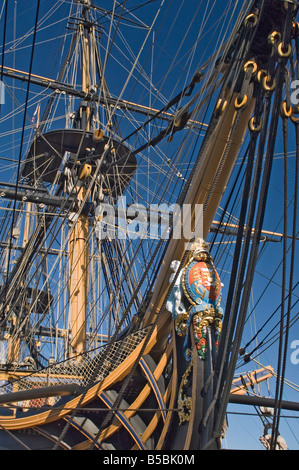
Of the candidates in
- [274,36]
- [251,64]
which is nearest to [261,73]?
[251,64]

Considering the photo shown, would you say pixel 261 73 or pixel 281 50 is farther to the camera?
pixel 261 73

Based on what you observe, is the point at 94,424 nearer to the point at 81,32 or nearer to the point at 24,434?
the point at 24,434

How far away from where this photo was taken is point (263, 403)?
5.05 meters

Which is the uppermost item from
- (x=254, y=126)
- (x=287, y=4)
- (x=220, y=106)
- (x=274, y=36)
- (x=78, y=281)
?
(x=287, y=4)

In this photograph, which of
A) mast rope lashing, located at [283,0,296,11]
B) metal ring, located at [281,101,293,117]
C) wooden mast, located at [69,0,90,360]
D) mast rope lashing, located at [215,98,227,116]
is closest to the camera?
metal ring, located at [281,101,293,117]

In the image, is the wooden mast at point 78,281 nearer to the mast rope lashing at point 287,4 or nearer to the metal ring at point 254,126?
the metal ring at point 254,126

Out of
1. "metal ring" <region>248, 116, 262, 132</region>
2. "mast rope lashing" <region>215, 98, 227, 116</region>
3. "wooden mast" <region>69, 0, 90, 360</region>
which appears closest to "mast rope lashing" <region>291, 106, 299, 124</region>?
"metal ring" <region>248, 116, 262, 132</region>

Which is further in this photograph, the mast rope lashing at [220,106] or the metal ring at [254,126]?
the mast rope lashing at [220,106]

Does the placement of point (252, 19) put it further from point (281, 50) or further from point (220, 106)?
point (220, 106)

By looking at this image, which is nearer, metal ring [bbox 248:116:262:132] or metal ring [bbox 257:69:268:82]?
metal ring [bbox 248:116:262:132]

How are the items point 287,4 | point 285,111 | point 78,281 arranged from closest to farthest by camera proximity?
point 285,111 → point 287,4 → point 78,281

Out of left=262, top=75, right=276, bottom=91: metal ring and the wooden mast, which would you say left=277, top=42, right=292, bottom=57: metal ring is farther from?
the wooden mast

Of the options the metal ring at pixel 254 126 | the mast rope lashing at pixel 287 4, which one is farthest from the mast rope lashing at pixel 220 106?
the mast rope lashing at pixel 287 4
